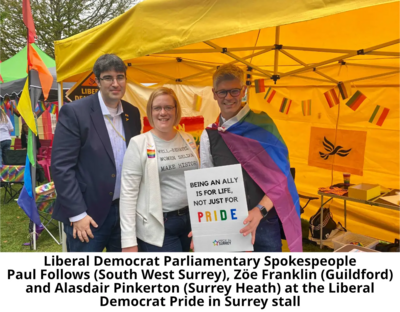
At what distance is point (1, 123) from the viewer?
308 inches

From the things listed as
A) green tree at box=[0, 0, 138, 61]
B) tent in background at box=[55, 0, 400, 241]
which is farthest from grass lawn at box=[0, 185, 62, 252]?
green tree at box=[0, 0, 138, 61]

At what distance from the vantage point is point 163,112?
183cm

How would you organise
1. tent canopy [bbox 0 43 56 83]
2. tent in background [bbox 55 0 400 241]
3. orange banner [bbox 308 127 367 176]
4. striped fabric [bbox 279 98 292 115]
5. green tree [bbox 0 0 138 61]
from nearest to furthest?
1. tent in background [bbox 55 0 400 241]
2. orange banner [bbox 308 127 367 176]
3. striped fabric [bbox 279 98 292 115]
4. tent canopy [bbox 0 43 56 83]
5. green tree [bbox 0 0 138 61]

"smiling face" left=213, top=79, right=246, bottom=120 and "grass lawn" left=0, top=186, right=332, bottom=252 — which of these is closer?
"smiling face" left=213, top=79, right=246, bottom=120

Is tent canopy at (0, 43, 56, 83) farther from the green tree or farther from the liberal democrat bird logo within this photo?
the liberal democrat bird logo

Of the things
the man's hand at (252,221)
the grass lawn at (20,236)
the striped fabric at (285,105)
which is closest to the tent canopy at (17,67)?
the grass lawn at (20,236)

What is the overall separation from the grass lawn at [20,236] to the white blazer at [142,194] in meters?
Answer: 2.46

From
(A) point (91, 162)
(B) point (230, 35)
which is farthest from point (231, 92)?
(A) point (91, 162)

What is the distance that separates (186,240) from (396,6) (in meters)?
2.45

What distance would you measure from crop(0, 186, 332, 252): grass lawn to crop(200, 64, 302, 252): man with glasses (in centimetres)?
201

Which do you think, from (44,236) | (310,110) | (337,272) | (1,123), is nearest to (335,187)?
(310,110)

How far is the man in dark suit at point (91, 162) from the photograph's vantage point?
73.9 inches

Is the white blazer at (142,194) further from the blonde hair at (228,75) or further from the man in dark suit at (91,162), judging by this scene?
the blonde hair at (228,75)

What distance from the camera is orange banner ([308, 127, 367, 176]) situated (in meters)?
4.57
